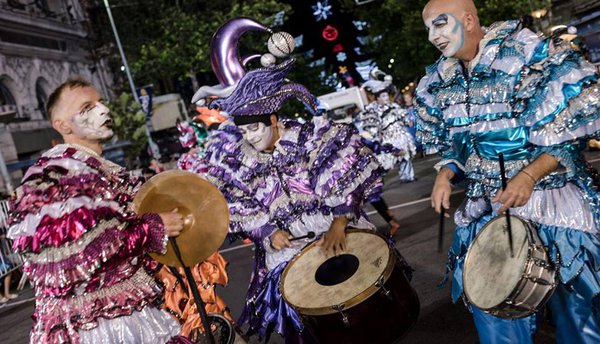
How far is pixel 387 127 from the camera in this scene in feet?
45.6

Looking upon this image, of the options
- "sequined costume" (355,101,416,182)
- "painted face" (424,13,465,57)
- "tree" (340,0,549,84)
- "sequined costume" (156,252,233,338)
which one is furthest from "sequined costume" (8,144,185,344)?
"tree" (340,0,549,84)

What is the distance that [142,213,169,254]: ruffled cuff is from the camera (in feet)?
8.68

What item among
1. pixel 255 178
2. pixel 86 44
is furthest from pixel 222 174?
pixel 86 44

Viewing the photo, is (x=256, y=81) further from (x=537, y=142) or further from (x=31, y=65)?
(x=31, y=65)

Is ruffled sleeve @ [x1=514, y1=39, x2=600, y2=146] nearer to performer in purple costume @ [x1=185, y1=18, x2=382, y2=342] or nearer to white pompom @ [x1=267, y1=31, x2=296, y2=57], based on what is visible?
performer in purple costume @ [x1=185, y1=18, x2=382, y2=342]

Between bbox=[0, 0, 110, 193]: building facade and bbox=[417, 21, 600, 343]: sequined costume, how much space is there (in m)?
15.7

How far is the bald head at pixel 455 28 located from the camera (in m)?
3.04

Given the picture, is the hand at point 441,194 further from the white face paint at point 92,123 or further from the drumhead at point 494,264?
the white face paint at point 92,123

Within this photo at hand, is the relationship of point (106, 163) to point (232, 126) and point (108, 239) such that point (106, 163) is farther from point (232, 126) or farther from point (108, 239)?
point (232, 126)

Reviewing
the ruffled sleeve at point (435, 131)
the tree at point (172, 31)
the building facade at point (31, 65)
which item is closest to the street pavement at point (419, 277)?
the ruffled sleeve at point (435, 131)

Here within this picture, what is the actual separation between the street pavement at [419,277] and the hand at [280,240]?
1121 millimetres

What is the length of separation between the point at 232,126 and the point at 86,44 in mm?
26909

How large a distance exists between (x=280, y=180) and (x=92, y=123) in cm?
143

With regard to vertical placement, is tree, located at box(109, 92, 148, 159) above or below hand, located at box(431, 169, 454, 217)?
above
